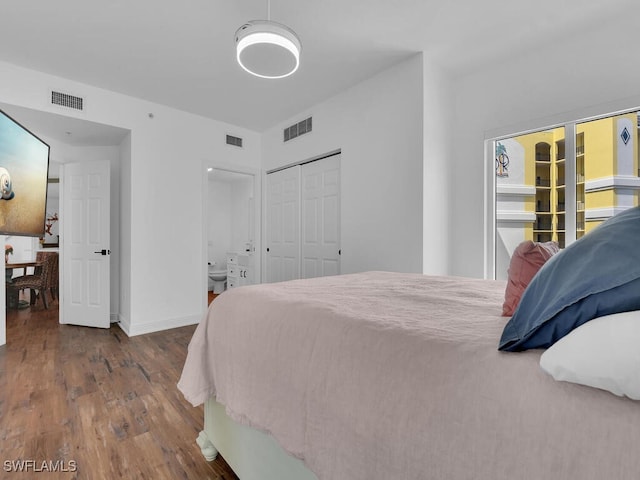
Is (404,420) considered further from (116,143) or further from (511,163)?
(116,143)

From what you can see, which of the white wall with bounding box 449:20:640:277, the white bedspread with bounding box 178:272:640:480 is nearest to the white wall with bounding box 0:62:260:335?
the white bedspread with bounding box 178:272:640:480

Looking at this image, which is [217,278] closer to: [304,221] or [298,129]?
[304,221]

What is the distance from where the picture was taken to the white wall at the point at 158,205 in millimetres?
3688

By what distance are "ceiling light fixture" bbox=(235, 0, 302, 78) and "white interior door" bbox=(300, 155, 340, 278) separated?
175cm

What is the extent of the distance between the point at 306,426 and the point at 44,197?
2619 millimetres

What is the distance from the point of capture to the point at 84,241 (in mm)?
4039

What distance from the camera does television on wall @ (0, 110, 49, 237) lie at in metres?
1.87

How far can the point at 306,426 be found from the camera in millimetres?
979

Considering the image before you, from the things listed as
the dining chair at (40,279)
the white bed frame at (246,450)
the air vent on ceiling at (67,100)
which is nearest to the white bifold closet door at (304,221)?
the air vent on ceiling at (67,100)

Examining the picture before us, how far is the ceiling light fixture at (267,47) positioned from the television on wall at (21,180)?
1.43m

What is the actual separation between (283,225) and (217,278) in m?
2.37

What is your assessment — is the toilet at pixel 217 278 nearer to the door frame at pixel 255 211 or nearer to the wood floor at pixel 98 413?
the door frame at pixel 255 211

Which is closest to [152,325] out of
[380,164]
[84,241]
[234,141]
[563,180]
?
[84,241]

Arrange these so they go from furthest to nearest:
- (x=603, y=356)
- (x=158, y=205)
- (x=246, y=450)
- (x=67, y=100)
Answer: (x=158, y=205)
(x=67, y=100)
(x=246, y=450)
(x=603, y=356)
